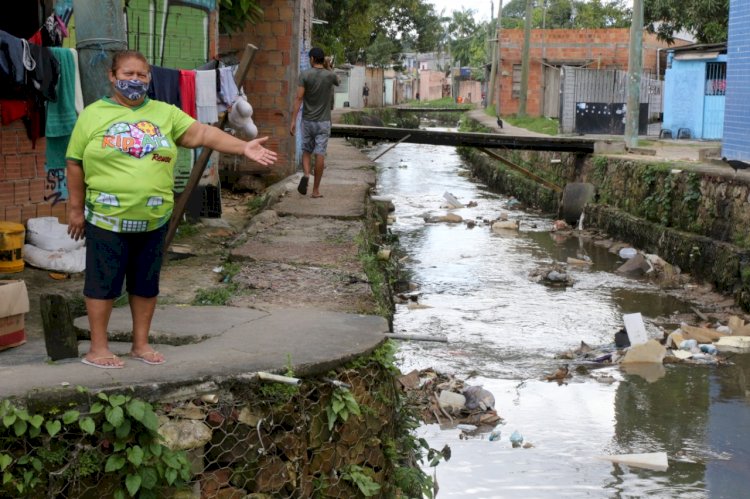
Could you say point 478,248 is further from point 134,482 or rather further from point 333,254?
point 134,482

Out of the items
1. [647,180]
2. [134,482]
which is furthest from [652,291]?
[134,482]

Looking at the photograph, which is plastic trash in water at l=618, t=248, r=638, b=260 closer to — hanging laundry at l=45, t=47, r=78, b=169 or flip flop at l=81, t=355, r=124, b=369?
hanging laundry at l=45, t=47, r=78, b=169

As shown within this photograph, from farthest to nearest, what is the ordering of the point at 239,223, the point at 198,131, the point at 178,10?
the point at 239,223 < the point at 178,10 < the point at 198,131

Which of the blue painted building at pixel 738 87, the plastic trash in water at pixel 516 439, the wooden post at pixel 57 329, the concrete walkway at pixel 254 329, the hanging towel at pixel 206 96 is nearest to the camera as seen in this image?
the concrete walkway at pixel 254 329

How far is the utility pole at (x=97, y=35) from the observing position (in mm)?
5035

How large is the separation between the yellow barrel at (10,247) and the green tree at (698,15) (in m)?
19.7

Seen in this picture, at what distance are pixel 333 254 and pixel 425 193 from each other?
14.3 meters

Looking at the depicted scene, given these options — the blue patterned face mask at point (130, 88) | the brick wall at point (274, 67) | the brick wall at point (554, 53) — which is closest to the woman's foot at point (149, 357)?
the blue patterned face mask at point (130, 88)

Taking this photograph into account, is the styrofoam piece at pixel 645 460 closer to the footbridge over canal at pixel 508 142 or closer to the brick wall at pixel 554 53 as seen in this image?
the footbridge over canal at pixel 508 142

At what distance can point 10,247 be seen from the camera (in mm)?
6332

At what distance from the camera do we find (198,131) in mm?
4020

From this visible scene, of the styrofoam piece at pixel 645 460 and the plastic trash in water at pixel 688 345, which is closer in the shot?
the styrofoam piece at pixel 645 460

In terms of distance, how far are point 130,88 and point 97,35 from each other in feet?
4.55

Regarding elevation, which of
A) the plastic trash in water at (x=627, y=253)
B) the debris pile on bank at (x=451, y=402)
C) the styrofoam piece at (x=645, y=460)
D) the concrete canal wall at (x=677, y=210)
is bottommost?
the styrofoam piece at (x=645, y=460)
